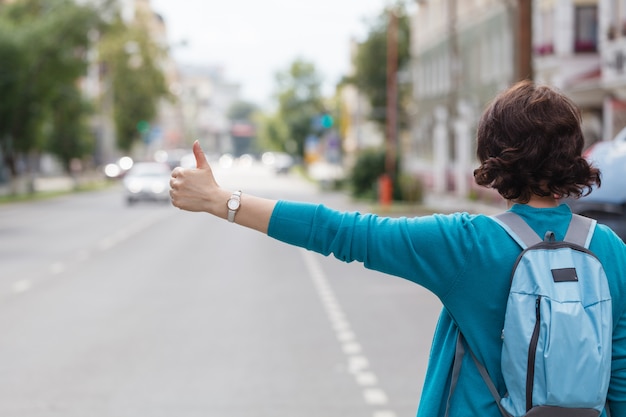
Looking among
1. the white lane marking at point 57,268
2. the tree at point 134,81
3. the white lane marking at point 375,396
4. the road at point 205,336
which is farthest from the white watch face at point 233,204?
the tree at point 134,81

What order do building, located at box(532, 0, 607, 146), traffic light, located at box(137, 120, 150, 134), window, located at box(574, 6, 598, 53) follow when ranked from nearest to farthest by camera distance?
building, located at box(532, 0, 607, 146) < window, located at box(574, 6, 598, 53) < traffic light, located at box(137, 120, 150, 134)

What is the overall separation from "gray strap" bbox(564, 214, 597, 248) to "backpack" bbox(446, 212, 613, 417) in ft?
0.07

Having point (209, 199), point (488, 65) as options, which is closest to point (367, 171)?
point (488, 65)

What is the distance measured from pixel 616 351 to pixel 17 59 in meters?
45.1

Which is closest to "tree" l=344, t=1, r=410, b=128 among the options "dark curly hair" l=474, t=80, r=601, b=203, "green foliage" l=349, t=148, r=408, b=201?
"green foliage" l=349, t=148, r=408, b=201

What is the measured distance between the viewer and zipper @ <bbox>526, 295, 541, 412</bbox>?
8.79ft

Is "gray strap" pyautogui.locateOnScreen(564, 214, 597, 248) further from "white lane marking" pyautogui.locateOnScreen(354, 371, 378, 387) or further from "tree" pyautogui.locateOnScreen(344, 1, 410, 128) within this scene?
"tree" pyautogui.locateOnScreen(344, 1, 410, 128)

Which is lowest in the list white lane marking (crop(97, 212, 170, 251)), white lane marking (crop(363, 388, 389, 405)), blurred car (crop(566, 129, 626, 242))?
white lane marking (crop(97, 212, 170, 251))

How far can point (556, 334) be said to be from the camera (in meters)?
2.65

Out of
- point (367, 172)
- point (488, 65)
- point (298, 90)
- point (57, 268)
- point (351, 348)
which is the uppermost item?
point (488, 65)

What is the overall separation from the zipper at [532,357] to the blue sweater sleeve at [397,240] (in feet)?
0.74

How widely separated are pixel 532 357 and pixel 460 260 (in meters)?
0.29

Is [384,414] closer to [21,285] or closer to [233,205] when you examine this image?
[233,205]

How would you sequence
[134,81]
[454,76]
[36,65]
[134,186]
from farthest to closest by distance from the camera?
[134,81] → [36,65] → [454,76] → [134,186]
